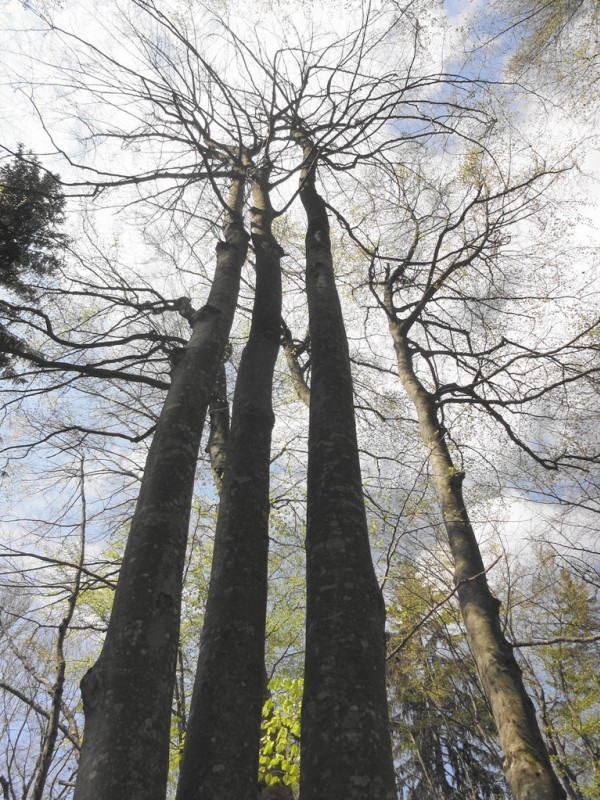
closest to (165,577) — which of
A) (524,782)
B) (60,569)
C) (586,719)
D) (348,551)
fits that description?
(348,551)

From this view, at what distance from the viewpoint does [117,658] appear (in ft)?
6.98

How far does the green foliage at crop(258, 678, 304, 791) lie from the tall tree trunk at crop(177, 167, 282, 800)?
122 inches

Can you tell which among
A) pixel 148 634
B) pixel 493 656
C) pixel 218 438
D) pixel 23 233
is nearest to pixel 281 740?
pixel 493 656

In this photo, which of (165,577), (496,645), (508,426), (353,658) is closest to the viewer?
(353,658)

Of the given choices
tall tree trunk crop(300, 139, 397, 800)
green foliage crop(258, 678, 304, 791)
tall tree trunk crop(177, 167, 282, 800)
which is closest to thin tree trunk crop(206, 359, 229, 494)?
green foliage crop(258, 678, 304, 791)

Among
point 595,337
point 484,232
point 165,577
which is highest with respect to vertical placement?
point 484,232

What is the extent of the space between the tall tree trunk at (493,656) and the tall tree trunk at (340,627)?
46.1 inches

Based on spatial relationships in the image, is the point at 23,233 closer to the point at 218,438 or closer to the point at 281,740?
the point at 218,438

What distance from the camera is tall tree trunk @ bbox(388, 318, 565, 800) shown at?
409 centimetres

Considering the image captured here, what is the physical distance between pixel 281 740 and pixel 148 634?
3.70 m

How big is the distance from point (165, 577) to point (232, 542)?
0.47m

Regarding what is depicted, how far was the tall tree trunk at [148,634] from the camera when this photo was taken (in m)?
1.84

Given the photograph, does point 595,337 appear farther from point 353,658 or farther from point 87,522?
point 87,522

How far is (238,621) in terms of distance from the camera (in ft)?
8.16
